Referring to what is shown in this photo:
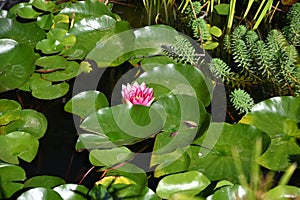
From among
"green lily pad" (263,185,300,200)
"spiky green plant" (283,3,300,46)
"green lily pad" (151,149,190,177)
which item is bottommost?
"green lily pad" (151,149,190,177)

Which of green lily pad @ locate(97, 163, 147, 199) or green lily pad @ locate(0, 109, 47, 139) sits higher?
green lily pad @ locate(97, 163, 147, 199)

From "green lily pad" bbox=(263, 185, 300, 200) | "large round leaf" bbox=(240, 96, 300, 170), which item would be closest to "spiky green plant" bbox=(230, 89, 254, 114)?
"large round leaf" bbox=(240, 96, 300, 170)

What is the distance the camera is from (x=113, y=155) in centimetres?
145

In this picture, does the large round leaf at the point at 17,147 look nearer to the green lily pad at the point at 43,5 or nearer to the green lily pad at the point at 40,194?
the green lily pad at the point at 40,194

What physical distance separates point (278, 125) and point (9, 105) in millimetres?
939

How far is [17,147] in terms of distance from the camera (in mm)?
1487

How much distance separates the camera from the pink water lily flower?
153 centimetres

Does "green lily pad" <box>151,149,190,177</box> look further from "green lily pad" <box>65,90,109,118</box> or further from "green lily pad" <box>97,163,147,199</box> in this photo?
"green lily pad" <box>65,90,109,118</box>

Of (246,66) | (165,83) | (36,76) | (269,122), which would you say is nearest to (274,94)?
(246,66)

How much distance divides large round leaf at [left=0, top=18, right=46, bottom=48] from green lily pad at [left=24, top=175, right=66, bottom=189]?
0.68 meters

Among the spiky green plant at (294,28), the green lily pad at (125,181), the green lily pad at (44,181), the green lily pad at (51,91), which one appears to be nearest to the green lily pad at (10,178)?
the green lily pad at (44,181)

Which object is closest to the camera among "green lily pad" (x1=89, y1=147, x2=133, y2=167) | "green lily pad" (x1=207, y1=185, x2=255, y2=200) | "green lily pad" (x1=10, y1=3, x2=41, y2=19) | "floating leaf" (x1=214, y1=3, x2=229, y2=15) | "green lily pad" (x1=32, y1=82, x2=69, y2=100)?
"green lily pad" (x1=207, y1=185, x2=255, y2=200)

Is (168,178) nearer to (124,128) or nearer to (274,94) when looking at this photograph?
(124,128)

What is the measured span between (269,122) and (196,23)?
0.57m
